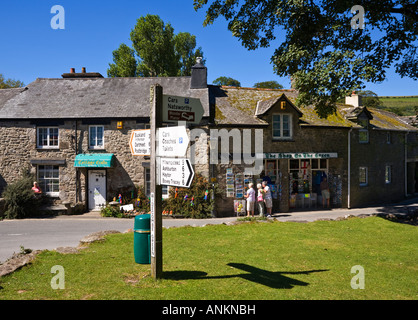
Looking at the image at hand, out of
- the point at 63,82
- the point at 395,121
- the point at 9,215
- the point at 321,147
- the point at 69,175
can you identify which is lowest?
the point at 9,215

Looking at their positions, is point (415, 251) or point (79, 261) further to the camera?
point (415, 251)

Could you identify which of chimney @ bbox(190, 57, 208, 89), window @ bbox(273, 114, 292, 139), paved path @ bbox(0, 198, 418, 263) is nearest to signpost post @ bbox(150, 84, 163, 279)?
paved path @ bbox(0, 198, 418, 263)

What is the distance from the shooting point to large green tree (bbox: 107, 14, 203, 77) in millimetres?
37938

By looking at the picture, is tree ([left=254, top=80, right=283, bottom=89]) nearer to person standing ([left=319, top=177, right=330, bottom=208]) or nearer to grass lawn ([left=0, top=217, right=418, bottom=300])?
person standing ([left=319, top=177, right=330, bottom=208])

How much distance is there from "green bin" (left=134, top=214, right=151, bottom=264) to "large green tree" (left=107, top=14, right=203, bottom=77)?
3313 cm

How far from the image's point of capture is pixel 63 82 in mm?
20422

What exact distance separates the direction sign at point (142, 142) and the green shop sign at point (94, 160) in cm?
1145

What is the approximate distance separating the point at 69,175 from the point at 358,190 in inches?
672

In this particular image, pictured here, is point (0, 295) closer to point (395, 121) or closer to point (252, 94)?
point (252, 94)

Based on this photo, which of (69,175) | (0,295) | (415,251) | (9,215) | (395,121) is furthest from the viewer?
(395,121)

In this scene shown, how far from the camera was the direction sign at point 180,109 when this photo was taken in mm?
5934

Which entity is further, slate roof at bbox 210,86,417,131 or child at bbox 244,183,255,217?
slate roof at bbox 210,86,417,131
